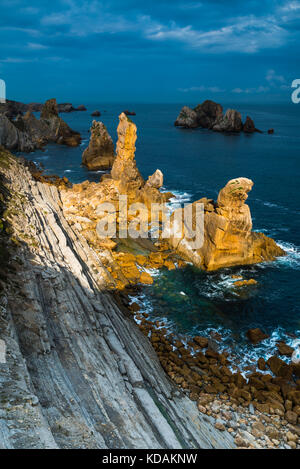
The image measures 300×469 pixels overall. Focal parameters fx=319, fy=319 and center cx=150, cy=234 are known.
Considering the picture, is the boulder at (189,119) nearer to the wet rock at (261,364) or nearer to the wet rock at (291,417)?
the wet rock at (261,364)

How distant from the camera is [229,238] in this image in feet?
107

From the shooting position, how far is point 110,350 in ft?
61.7

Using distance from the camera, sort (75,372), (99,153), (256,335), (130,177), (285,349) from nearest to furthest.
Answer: (75,372)
(285,349)
(256,335)
(130,177)
(99,153)

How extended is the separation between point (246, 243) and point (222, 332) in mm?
11974

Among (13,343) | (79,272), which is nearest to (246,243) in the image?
(79,272)

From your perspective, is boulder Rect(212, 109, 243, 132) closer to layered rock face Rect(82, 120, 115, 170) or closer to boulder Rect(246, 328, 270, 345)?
layered rock face Rect(82, 120, 115, 170)

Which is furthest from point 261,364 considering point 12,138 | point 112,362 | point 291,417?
point 12,138

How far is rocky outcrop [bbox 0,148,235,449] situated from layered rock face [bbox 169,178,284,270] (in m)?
11.6

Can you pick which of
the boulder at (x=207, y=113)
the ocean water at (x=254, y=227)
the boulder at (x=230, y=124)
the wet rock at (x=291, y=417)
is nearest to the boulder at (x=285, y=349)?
the ocean water at (x=254, y=227)

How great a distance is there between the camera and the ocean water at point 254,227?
2531 centimetres

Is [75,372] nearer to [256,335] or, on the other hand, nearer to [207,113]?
[256,335]

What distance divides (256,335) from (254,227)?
22706 millimetres

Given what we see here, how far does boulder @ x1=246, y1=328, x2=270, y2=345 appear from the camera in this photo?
23484mm
